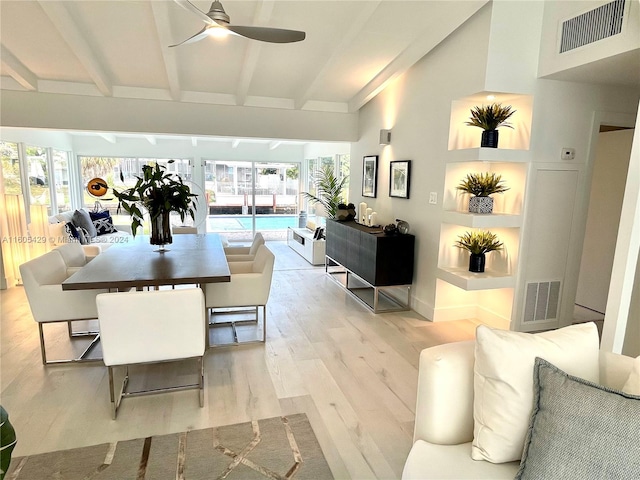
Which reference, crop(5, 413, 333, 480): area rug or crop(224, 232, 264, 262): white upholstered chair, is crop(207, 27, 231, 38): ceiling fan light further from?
crop(5, 413, 333, 480): area rug

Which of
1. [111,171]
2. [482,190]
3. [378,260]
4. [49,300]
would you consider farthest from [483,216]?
Result: [111,171]

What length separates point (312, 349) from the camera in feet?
11.3

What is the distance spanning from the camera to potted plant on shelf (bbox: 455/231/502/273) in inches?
151

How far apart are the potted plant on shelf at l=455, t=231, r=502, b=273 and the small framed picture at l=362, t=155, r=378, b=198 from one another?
1928 mm

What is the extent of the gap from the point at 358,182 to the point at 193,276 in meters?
3.96

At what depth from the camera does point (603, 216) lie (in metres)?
4.50

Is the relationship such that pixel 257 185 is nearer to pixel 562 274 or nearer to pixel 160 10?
pixel 160 10

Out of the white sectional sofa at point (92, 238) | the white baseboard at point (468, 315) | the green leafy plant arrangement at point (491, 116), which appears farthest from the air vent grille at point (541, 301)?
the white sectional sofa at point (92, 238)

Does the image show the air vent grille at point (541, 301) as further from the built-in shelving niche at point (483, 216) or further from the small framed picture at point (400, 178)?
the small framed picture at point (400, 178)

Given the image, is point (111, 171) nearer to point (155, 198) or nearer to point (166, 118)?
point (166, 118)

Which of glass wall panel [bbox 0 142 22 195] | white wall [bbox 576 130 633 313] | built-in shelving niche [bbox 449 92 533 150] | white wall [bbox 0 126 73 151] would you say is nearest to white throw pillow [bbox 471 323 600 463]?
built-in shelving niche [bbox 449 92 533 150]

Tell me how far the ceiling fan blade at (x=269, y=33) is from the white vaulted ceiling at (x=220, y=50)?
0.69 meters

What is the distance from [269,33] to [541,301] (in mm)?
3546

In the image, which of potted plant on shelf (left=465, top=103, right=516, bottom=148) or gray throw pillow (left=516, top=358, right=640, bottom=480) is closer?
gray throw pillow (left=516, top=358, right=640, bottom=480)
